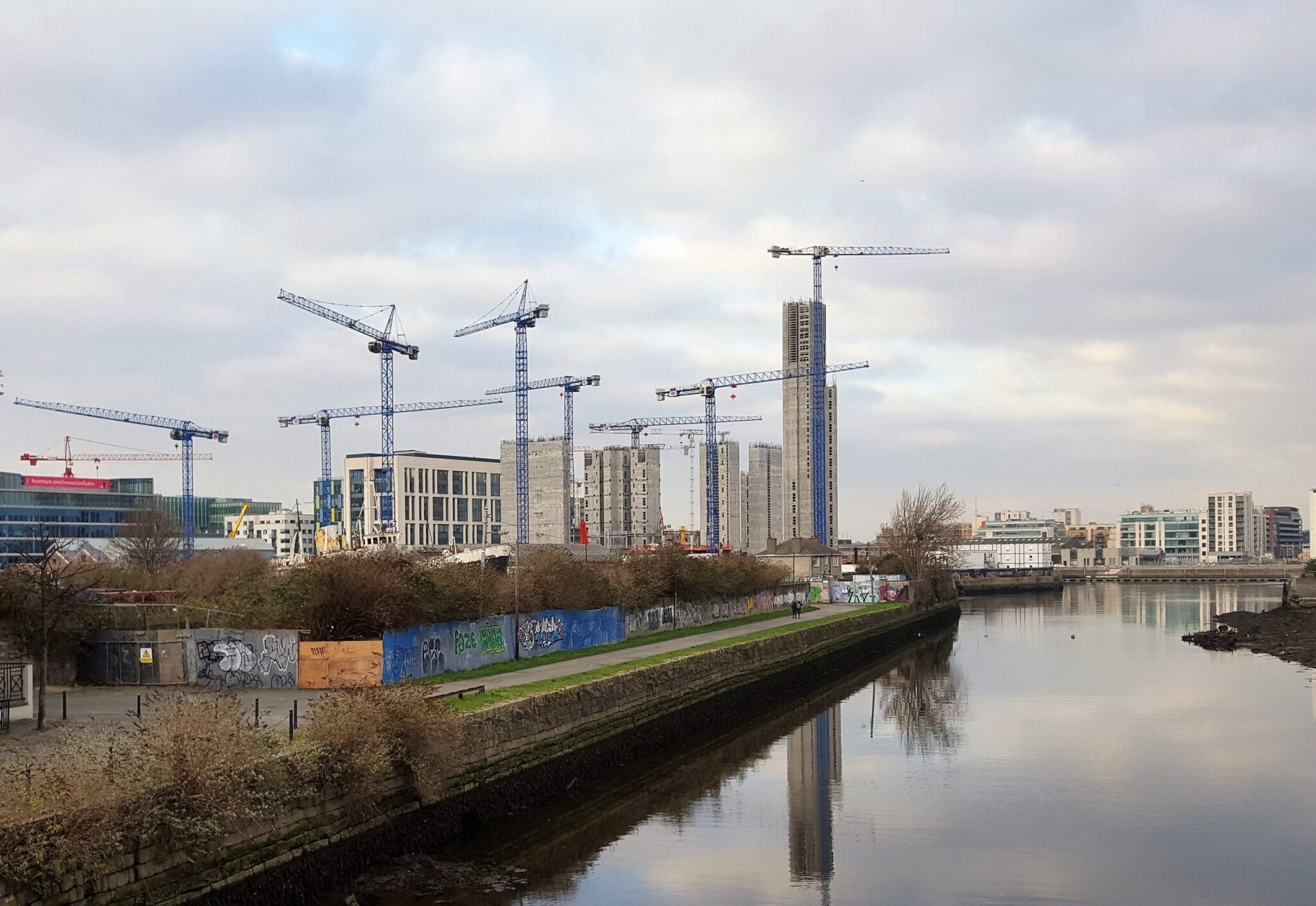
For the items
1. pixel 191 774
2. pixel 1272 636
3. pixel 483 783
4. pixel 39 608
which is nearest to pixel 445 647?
pixel 483 783

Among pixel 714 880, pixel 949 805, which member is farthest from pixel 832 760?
pixel 714 880

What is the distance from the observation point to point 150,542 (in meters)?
90.1

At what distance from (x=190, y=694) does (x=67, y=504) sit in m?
142

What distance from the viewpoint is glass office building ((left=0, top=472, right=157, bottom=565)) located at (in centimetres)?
14925

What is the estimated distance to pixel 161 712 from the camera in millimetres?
18828

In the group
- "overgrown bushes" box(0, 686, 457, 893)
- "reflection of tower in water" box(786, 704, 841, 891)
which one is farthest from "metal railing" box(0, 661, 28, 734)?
"reflection of tower in water" box(786, 704, 841, 891)

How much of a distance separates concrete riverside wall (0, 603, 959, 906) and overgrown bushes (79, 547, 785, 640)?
5.69 m

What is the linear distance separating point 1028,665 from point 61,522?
13025cm

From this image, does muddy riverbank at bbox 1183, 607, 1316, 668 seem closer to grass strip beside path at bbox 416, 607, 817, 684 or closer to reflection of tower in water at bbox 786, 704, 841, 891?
grass strip beside path at bbox 416, 607, 817, 684

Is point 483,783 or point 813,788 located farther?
point 813,788

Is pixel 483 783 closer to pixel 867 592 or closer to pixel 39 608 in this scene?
pixel 39 608

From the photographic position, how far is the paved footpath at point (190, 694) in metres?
24.9

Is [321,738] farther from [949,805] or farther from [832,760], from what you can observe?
[832,760]

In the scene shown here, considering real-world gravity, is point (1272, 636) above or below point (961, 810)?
below
